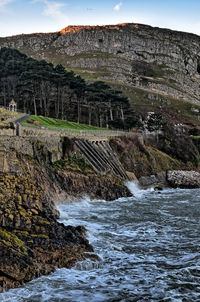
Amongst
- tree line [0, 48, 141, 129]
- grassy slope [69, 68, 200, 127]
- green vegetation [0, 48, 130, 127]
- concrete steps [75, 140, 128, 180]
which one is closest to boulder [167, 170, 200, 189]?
concrete steps [75, 140, 128, 180]

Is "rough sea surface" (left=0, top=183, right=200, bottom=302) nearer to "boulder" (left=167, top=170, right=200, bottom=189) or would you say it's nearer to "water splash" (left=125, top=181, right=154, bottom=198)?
"water splash" (left=125, top=181, right=154, bottom=198)

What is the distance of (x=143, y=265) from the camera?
16.0 meters

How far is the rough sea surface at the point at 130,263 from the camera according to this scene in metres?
13.0

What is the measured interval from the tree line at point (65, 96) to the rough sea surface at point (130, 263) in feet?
151

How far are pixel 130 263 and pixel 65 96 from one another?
72626 millimetres

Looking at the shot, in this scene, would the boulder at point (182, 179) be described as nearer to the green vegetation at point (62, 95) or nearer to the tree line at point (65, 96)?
the tree line at point (65, 96)

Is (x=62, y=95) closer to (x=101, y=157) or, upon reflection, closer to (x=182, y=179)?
(x=182, y=179)

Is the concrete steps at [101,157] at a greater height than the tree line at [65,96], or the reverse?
the tree line at [65,96]

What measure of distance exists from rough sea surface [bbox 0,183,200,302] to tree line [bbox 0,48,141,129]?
4615 centimetres

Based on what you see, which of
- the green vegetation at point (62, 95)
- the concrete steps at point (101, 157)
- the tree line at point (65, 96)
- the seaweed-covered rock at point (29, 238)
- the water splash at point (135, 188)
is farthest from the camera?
the green vegetation at point (62, 95)

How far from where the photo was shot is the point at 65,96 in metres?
85.8

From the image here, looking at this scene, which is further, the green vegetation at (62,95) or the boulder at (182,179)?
the green vegetation at (62,95)

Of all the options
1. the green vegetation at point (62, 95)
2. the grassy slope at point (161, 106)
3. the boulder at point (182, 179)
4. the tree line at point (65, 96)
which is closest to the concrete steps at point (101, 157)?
the boulder at point (182, 179)

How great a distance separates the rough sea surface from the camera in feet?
42.5
